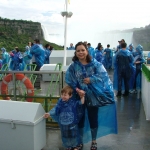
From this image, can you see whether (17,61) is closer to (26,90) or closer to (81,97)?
(26,90)

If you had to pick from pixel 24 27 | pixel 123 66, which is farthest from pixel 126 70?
pixel 24 27

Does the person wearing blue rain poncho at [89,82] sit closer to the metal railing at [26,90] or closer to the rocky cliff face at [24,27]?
the metal railing at [26,90]

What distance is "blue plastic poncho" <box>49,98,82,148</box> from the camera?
12.1ft

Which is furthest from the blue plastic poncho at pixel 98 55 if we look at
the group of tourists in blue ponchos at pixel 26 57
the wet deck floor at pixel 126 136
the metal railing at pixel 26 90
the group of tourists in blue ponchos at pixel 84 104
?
the group of tourists in blue ponchos at pixel 84 104

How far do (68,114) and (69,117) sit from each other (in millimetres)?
45

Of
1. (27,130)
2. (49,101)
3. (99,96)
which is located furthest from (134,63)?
(27,130)

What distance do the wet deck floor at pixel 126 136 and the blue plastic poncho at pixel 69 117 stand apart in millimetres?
423

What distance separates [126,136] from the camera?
184 inches

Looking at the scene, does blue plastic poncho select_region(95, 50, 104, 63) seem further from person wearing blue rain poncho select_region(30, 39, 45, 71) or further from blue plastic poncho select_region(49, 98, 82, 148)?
blue plastic poncho select_region(49, 98, 82, 148)

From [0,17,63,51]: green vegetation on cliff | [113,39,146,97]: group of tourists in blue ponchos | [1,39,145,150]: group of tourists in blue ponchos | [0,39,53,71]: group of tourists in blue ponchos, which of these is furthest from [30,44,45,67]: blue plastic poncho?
[0,17,63,51]: green vegetation on cliff

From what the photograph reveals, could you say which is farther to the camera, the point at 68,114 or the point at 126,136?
the point at 126,136

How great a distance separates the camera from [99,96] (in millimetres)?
3783

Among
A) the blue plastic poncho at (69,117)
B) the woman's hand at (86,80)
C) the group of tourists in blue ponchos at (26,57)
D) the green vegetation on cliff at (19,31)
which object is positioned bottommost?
the blue plastic poncho at (69,117)

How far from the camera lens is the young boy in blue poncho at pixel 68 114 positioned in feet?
12.1
